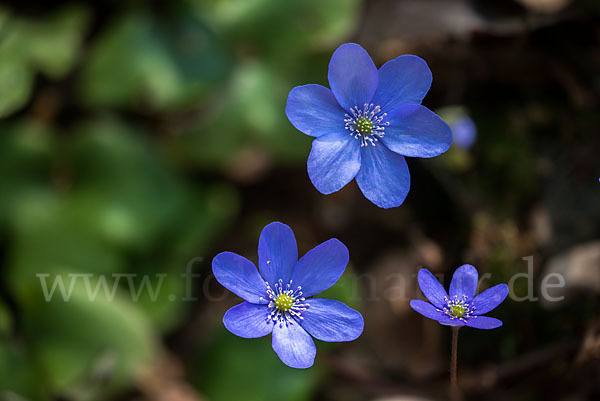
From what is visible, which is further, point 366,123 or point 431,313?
point 366,123

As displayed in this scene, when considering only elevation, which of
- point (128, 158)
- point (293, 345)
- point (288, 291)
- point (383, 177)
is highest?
point (128, 158)

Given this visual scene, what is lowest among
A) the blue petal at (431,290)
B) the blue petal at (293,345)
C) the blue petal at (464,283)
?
the blue petal at (293,345)

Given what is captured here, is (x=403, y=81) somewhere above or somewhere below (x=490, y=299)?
above

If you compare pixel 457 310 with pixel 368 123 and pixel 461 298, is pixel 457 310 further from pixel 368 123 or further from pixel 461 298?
pixel 368 123

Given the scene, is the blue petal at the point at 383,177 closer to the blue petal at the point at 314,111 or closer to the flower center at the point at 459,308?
the blue petal at the point at 314,111

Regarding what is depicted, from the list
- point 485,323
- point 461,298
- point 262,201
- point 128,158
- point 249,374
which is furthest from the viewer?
point 262,201

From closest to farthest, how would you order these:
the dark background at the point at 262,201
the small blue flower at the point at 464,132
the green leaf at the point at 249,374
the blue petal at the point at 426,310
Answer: the blue petal at the point at 426,310 < the dark background at the point at 262,201 < the green leaf at the point at 249,374 < the small blue flower at the point at 464,132

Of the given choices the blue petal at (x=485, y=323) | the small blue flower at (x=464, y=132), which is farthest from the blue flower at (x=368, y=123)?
the small blue flower at (x=464, y=132)

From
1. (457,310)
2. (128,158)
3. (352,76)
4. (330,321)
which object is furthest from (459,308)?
(128,158)

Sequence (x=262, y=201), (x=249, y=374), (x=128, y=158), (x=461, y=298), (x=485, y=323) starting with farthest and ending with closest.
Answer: (x=262, y=201) → (x=128, y=158) → (x=249, y=374) → (x=461, y=298) → (x=485, y=323)
